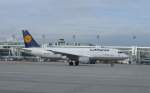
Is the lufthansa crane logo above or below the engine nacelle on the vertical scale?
above

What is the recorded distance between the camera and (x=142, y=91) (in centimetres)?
1736

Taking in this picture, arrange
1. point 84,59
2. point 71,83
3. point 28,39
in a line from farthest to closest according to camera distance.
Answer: point 28,39, point 84,59, point 71,83

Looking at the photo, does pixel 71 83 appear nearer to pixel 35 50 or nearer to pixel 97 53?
pixel 97 53

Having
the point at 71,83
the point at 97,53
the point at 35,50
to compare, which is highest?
the point at 35,50

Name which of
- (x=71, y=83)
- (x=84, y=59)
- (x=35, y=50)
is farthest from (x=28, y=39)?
(x=71, y=83)

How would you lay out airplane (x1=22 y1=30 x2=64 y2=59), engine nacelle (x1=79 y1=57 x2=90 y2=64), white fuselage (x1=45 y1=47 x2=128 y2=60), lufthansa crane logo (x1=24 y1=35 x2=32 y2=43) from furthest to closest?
lufthansa crane logo (x1=24 y1=35 x2=32 y2=43)
airplane (x1=22 y1=30 x2=64 y2=59)
white fuselage (x1=45 y1=47 x2=128 y2=60)
engine nacelle (x1=79 y1=57 x2=90 y2=64)

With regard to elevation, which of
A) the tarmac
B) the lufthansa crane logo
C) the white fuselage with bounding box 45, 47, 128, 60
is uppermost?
the lufthansa crane logo

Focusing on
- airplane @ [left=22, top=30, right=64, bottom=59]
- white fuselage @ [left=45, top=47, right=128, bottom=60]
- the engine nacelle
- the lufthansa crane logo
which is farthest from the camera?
the lufthansa crane logo

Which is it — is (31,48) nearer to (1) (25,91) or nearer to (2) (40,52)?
(2) (40,52)

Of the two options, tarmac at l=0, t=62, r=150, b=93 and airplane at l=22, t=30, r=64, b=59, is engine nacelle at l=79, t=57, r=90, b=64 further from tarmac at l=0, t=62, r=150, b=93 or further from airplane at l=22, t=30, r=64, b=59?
tarmac at l=0, t=62, r=150, b=93

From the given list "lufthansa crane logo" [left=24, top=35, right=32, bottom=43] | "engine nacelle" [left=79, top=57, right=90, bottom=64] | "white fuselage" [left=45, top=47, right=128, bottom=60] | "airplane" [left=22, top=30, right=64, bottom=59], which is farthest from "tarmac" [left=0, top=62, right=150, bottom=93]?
"lufthansa crane logo" [left=24, top=35, right=32, bottom=43]

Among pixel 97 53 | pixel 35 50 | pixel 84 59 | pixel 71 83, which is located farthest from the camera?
pixel 35 50

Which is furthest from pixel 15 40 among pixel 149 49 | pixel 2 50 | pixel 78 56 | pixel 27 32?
pixel 78 56

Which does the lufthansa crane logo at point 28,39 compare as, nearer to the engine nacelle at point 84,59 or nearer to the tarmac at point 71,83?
the engine nacelle at point 84,59
